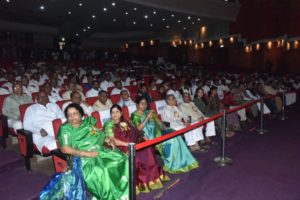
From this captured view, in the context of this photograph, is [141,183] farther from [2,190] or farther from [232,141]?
[232,141]

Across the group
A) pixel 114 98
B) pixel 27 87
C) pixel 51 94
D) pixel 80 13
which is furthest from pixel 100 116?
pixel 80 13

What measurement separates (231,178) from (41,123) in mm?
2610

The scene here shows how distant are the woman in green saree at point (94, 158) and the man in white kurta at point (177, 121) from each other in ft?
5.60

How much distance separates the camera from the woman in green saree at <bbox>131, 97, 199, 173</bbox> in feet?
12.6

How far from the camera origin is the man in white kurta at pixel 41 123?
12.2 ft

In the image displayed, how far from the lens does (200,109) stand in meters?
5.59

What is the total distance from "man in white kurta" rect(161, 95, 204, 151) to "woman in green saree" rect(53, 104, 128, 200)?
5.60 ft

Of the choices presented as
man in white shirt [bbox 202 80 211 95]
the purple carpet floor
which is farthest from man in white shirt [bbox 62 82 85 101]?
man in white shirt [bbox 202 80 211 95]

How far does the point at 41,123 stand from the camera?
4.01 m

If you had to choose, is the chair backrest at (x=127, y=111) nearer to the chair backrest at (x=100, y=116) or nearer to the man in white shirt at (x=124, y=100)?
the chair backrest at (x=100, y=116)

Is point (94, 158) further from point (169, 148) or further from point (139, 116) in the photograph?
point (169, 148)

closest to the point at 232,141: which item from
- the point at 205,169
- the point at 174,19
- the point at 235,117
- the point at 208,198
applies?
the point at 235,117

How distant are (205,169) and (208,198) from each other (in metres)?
0.83

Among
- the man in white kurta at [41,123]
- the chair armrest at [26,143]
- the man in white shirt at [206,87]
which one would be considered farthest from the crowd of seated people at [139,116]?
the man in white shirt at [206,87]
